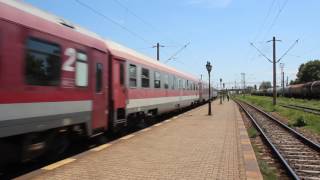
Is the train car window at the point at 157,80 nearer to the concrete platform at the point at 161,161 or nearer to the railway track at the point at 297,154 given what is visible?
the railway track at the point at 297,154

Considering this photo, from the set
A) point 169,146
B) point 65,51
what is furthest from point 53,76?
point 169,146

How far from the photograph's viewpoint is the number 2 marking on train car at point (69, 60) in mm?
9634

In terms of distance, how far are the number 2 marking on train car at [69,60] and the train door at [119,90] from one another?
3.34 m

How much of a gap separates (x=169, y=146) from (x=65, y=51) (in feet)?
14.0

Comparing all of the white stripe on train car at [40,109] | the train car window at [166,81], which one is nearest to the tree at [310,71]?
the train car window at [166,81]

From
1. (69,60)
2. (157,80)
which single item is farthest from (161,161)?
(157,80)

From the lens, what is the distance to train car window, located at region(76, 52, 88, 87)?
10327mm

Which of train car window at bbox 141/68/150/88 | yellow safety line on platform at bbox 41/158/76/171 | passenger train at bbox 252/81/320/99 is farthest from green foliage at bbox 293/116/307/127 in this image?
passenger train at bbox 252/81/320/99

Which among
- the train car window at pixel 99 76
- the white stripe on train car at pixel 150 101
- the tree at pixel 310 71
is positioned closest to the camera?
the train car window at pixel 99 76

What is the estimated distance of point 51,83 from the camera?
29.5 feet

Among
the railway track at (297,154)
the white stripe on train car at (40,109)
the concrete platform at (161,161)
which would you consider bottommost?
the railway track at (297,154)

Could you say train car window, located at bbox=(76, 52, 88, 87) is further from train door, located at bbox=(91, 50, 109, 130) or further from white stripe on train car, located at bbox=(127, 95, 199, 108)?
white stripe on train car, located at bbox=(127, 95, 199, 108)

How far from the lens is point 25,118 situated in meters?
8.01

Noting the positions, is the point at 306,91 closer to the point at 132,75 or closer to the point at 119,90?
the point at 132,75
